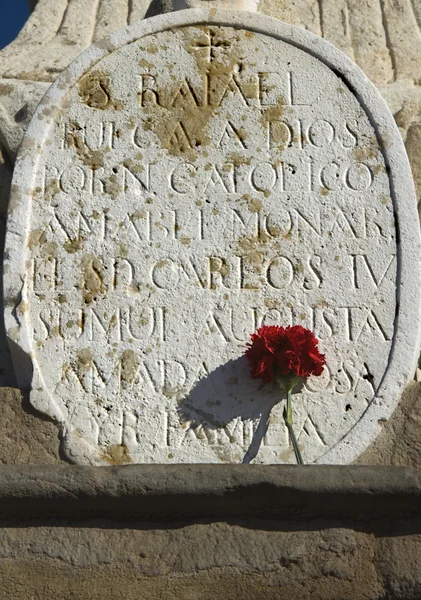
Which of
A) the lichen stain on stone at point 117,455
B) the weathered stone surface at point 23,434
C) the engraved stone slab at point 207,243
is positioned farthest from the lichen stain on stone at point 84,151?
the lichen stain on stone at point 117,455

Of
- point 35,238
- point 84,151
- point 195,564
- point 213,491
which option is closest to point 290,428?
point 213,491

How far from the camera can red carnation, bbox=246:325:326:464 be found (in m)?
4.55

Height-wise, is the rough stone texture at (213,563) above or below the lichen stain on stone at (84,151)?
below

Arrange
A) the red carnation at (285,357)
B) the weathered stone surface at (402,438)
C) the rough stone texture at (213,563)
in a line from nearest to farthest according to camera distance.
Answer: the rough stone texture at (213,563) < the weathered stone surface at (402,438) < the red carnation at (285,357)

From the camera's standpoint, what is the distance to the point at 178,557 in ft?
13.0

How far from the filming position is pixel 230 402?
15.2 ft

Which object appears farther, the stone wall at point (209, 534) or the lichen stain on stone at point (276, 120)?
the lichen stain on stone at point (276, 120)

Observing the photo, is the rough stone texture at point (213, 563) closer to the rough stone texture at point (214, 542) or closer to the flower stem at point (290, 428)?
the rough stone texture at point (214, 542)

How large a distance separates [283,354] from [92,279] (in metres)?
0.88

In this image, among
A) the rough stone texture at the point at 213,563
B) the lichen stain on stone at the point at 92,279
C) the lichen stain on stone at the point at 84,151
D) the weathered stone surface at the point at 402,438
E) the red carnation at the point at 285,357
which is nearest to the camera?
the rough stone texture at the point at 213,563

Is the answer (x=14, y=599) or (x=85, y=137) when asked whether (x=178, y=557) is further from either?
(x=85, y=137)

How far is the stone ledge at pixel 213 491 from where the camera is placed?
3.94 metres

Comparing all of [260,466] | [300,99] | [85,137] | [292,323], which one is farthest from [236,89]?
[260,466]

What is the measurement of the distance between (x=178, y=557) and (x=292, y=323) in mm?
1201
